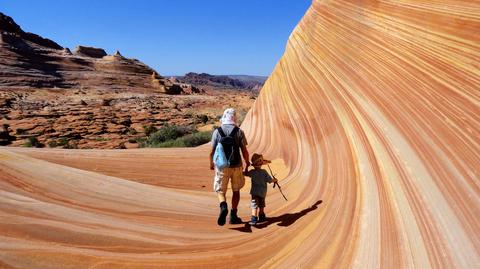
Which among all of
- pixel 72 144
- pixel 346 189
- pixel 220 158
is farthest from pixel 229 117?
pixel 72 144

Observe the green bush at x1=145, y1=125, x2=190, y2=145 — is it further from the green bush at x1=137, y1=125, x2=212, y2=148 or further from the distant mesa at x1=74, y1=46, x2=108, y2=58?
the distant mesa at x1=74, y1=46, x2=108, y2=58

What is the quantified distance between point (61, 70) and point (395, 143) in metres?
57.9

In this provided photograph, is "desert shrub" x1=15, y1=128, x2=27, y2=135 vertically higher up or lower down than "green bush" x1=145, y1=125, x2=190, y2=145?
lower down

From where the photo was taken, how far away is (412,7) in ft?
13.2

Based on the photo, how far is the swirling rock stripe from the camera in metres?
2.52

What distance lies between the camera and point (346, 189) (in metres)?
3.62

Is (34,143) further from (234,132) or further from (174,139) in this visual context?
(234,132)

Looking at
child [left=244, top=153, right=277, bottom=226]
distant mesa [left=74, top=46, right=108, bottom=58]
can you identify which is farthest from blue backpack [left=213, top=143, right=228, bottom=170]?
distant mesa [left=74, top=46, right=108, bottom=58]

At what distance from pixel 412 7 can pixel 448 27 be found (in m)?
0.70

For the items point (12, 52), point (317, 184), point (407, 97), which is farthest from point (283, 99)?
point (12, 52)

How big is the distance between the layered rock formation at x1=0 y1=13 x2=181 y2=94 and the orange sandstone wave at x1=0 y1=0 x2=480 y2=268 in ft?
152

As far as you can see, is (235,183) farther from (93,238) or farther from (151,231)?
(93,238)

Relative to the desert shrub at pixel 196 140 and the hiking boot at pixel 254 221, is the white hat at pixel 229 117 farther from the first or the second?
the desert shrub at pixel 196 140

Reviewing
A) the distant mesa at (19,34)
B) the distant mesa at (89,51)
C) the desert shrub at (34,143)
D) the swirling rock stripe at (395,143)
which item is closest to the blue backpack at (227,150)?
the swirling rock stripe at (395,143)
